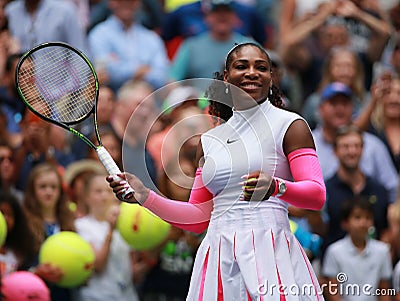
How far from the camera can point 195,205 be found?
538 centimetres

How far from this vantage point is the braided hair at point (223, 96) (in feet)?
17.7

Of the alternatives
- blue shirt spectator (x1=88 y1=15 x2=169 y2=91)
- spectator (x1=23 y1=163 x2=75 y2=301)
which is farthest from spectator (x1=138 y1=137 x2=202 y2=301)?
blue shirt spectator (x1=88 y1=15 x2=169 y2=91)

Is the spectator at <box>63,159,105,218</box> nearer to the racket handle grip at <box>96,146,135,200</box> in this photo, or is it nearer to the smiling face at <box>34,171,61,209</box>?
the smiling face at <box>34,171,61,209</box>

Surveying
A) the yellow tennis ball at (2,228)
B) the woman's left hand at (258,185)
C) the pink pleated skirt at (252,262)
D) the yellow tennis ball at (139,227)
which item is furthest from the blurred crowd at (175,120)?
the woman's left hand at (258,185)

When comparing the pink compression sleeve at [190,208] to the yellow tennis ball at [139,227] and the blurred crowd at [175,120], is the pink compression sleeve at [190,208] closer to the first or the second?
the blurred crowd at [175,120]

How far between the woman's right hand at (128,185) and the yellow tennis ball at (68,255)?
2.63 metres

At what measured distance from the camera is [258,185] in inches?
186

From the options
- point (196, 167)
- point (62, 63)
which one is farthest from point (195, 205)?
point (62, 63)

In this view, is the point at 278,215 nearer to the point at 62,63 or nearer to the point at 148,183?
the point at 148,183

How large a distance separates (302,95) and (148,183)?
5.27 metres

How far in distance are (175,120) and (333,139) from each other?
74.9 inches

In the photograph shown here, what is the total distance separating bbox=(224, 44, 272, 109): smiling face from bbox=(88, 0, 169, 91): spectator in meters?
4.55

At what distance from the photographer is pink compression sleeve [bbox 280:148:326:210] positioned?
4928 mm

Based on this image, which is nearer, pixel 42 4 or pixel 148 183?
pixel 148 183
